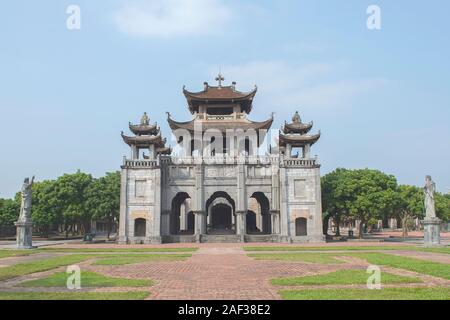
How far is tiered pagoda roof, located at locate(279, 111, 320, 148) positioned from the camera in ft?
153

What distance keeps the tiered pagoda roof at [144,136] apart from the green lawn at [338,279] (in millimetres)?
33580

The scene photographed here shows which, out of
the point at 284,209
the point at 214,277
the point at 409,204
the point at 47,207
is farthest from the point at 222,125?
the point at 214,277

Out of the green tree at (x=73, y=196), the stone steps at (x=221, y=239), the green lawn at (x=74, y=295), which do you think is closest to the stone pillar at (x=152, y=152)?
the stone steps at (x=221, y=239)

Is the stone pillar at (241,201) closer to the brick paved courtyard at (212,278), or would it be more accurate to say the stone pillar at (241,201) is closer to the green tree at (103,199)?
the green tree at (103,199)

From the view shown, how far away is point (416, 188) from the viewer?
2734 inches

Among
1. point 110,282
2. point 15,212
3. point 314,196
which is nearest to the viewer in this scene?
point 110,282

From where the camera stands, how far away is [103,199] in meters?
52.0

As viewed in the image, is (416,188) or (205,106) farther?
(416,188)

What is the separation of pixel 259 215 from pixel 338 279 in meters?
53.0

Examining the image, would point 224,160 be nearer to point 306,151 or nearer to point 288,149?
point 288,149
